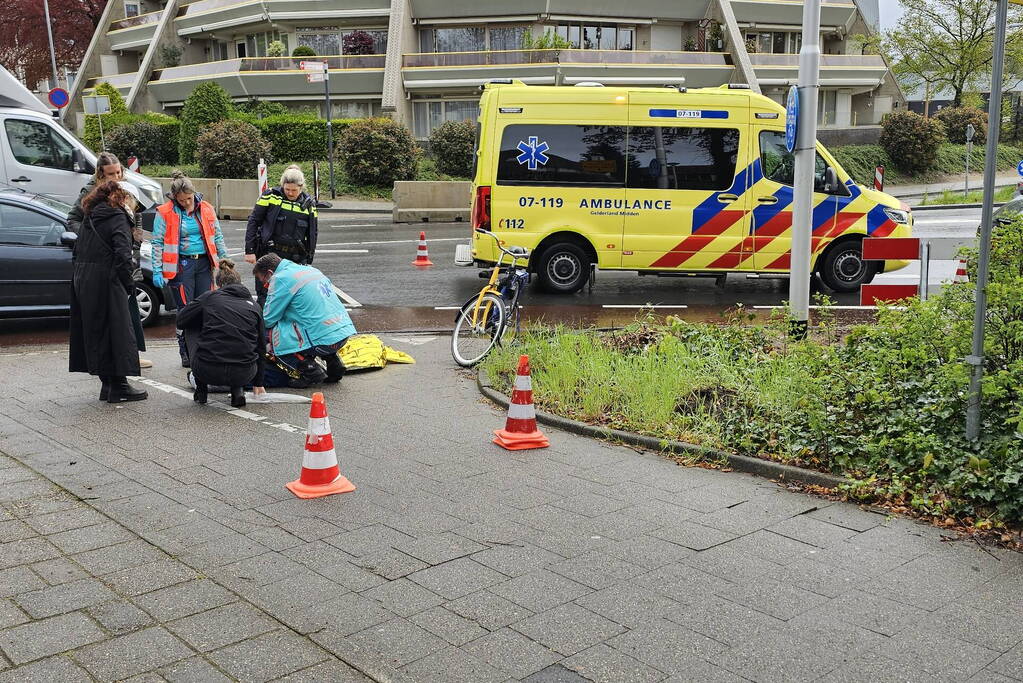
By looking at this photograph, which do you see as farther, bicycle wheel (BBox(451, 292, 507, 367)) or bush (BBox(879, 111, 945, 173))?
bush (BBox(879, 111, 945, 173))

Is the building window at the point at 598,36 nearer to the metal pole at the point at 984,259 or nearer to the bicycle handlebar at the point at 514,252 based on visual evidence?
the bicycle handlebar at the point at 514,252

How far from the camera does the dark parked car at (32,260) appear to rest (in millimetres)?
11047

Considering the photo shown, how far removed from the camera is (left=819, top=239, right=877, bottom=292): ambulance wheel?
13383 millimetres

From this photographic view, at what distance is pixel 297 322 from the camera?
27.9 feet

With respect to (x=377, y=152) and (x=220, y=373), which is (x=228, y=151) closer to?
(x=377, y=152)

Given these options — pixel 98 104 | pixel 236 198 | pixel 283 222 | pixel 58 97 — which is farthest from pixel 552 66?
pixel 283 222

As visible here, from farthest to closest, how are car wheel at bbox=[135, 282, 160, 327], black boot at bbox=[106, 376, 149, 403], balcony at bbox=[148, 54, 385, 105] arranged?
balcony at bbox=[148, 54, 385, 105] < car wheel at bbox=[135, 282, 160, 327] < black boot at bbox=[106, 376, 149, 403]

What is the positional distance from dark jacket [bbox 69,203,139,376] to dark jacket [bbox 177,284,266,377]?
53 cm

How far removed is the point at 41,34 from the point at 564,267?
57.4 m

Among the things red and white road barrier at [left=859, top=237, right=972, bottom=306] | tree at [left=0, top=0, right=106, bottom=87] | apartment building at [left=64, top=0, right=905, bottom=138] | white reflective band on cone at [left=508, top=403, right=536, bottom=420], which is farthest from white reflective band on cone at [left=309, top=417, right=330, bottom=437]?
tree at [left=0, top=0, right=106, bottom=87]

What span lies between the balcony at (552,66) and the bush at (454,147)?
1009 centimetres

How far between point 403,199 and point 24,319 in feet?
47.0

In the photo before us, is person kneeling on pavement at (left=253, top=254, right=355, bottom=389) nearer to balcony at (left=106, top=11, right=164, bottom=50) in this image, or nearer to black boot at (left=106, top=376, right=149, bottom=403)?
black boot at (left=106, top=376, right=149, bottom=403)

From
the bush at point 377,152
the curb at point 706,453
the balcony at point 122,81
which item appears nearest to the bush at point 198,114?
the bush at point 377,152
